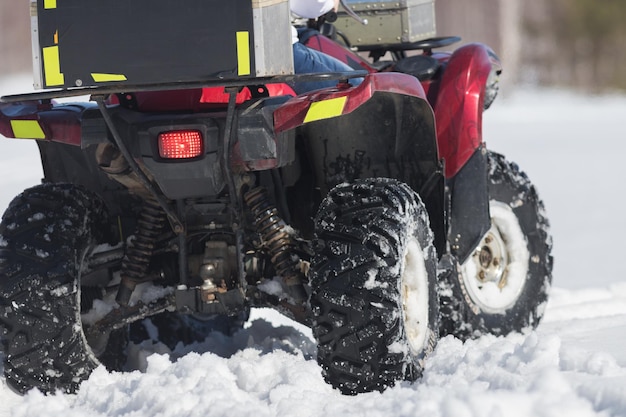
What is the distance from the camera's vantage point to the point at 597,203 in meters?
11.2

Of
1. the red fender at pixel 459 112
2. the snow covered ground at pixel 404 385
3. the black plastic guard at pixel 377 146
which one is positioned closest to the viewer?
the snow covered ground at pixel 404 385

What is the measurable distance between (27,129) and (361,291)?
4.53 ft

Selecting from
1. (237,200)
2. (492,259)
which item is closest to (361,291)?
(237,200)

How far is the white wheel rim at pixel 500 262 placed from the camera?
6000mm

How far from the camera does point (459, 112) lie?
5590 mm

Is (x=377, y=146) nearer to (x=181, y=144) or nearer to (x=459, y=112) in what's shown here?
(x=459, y=112)

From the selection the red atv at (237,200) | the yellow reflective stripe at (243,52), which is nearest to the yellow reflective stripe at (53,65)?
the red atv at (237,200)

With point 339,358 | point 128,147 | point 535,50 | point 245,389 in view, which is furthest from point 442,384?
point 535,50

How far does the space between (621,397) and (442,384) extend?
684 mm

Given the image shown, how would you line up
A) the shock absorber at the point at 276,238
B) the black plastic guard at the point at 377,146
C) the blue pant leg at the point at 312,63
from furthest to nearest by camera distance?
the black plastic guard at the point at 377,146, the blue pant leg at the point at 312,63, the shock absorber at the point at 276,238

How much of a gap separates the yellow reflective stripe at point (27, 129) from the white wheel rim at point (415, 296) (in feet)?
4.65

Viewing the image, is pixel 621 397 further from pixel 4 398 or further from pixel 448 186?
pixel 4 398

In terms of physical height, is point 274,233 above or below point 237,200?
below

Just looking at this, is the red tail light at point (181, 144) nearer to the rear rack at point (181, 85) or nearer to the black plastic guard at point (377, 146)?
the rear rack at point (181, 85)
